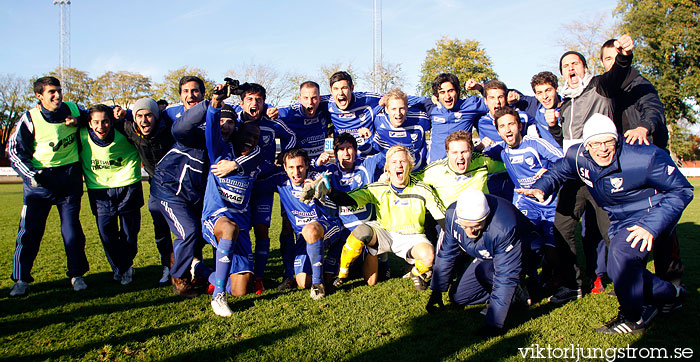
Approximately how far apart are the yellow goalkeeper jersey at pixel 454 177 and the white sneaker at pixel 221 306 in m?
2.64

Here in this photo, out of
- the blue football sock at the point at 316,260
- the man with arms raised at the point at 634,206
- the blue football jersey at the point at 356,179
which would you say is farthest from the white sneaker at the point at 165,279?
the man with arms raised at the point at 634,206

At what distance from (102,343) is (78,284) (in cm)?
202

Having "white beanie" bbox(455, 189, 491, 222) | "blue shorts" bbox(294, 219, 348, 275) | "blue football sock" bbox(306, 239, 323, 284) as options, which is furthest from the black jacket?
"blue football sock" bbox(306, 239, 323, 284)

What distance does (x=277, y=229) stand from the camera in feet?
33.1

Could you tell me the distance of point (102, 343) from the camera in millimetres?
3732

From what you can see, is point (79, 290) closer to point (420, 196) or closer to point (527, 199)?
point (420, 196)

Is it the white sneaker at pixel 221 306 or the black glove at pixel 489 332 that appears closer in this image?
the black glove at pixel 489 332

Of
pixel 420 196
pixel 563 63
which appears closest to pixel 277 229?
pixel 420 196

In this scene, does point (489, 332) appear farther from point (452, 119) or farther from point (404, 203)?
point (452, 119)

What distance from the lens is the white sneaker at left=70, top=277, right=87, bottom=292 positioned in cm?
532

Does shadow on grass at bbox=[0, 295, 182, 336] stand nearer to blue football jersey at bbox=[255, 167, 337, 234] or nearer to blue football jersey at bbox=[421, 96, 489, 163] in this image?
blue football jersey at bbox=[255, 167, 337, 234]

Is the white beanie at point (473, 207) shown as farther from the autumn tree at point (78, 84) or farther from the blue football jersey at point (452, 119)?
the autumn tree at point (78, 84)

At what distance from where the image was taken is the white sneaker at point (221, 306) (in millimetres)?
4390

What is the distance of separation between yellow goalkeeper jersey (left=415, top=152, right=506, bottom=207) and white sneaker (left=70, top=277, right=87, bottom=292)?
4.28m
